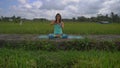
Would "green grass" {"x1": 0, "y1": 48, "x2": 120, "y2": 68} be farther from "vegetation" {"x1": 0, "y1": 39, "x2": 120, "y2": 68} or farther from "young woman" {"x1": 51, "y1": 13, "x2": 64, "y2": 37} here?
"young woman" {"x1": 51, "y1": 13, "x2": 64, "y2": 37}

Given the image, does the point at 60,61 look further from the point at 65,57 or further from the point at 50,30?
the point at 50,30

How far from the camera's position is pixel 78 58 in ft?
16.1

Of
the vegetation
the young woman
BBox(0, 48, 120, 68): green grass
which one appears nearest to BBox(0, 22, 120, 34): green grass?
the young woman

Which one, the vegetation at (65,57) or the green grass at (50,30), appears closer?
the vegetation at (65,57)

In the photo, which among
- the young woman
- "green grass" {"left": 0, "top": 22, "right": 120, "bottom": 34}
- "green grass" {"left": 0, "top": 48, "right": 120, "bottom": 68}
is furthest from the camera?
"green grass" {"left": 0, "top": 22, "right": 120, "bottom": 34}

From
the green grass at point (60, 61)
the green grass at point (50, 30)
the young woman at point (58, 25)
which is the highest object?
the young woman at point (58, 25)

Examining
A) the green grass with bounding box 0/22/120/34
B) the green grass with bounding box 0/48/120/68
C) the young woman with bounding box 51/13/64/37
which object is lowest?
the green grass with bounding box 0/22/120/34

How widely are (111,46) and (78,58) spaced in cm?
170

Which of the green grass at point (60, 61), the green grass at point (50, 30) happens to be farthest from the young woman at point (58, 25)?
the green grass at point (50, 30)

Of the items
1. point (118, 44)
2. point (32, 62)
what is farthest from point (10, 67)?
point (118, 44)

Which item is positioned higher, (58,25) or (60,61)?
(58,25)

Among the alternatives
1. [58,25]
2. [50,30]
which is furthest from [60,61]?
[50,30]

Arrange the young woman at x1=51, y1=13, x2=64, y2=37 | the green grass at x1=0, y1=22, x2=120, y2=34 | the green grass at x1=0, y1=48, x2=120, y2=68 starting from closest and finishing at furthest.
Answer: the green grass at x1=0, y1=48, x2=120, y2=68 < the young woman at x1=51, y1=13, x2=64, y2=37 < the green grass at x1=0, y1=22, x2=120, y2=34

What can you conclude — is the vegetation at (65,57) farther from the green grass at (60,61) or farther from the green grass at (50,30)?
the green grass at (50,30)
